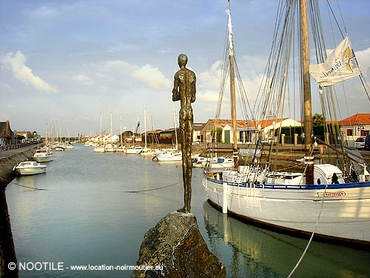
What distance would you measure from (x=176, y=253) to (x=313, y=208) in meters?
10.7

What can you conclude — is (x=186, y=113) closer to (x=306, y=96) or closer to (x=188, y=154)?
(x=188, y=154)

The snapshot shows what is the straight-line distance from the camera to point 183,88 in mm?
9477

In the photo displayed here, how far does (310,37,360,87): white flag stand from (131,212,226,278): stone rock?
1067 centimetres

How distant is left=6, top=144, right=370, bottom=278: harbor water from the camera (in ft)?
49.0

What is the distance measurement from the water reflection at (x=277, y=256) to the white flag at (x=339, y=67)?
25.2ft

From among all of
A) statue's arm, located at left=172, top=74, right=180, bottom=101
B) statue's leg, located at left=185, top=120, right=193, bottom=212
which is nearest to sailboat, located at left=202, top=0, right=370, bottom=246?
statue's leg, located at left=185, top=120, right=193, bottom=212

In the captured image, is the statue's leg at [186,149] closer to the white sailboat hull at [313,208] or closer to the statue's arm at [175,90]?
the statue's arm at [175,90]

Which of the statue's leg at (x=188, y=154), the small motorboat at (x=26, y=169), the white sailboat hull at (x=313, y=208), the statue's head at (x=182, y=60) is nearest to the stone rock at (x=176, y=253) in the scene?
the statue's leg at (x=188, y=154)

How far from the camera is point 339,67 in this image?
51.2 ft

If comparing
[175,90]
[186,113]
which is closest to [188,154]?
[186,113]

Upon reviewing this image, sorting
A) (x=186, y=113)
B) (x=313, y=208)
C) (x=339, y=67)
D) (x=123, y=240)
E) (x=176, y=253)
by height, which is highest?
(x=339, y=67)

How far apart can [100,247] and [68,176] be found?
3347 centimetres

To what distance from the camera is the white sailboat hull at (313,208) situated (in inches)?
610

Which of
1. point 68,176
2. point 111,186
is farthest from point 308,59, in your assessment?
point 68,176
